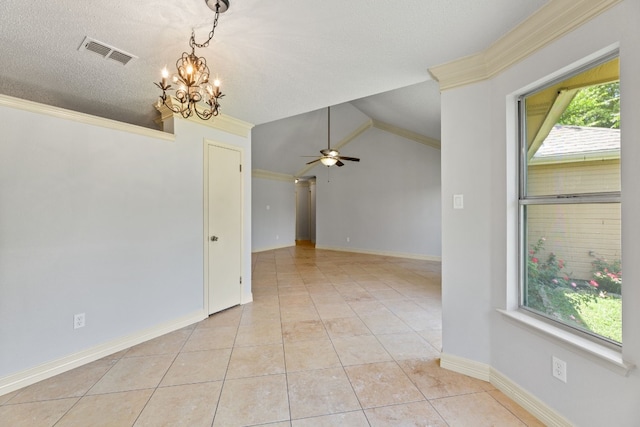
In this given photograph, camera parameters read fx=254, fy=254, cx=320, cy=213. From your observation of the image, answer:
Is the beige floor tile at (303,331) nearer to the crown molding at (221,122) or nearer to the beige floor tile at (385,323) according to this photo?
the beige floor tile at (385,323)

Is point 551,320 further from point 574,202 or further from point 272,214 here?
point 272,214

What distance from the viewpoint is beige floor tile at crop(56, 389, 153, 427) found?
154 centimetres

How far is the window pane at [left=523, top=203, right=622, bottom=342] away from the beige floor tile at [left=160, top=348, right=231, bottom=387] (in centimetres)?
237

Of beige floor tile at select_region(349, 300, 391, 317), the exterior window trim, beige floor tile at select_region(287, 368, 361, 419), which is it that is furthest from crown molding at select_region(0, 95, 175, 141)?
the exterior window trim

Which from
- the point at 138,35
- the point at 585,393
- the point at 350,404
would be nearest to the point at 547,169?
the point at 585,393

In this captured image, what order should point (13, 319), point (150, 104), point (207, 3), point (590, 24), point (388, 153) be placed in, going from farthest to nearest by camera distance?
point (388, 153)
point (150, 104)
point (13, 319)
point (207, 3)
point (590, 24)

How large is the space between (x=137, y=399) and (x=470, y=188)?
281 centimetres

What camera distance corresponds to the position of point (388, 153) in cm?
710

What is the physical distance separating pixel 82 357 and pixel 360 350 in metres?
2.38

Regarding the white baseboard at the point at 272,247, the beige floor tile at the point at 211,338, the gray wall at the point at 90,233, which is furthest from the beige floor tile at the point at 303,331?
the white baseboard at the point at 272,247

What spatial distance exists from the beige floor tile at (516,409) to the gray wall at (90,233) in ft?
9.64

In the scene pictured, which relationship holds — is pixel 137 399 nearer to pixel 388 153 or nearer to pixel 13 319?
pixel 13 319

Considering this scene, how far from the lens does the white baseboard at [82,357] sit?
72.4 inches

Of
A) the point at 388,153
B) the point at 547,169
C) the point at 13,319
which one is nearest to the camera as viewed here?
the point at 547,169
